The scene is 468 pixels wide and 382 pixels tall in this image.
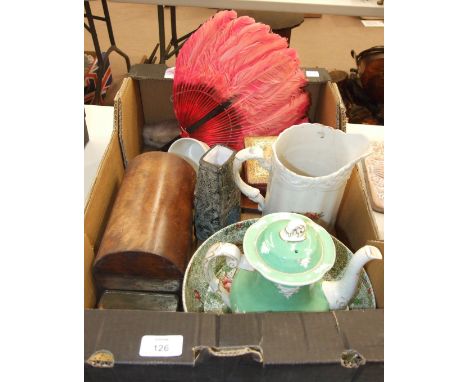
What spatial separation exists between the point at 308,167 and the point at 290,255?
0.33 meters

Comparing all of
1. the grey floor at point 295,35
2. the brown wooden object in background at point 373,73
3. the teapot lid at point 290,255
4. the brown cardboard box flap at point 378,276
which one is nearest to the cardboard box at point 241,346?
the teapot lid at point 290,255

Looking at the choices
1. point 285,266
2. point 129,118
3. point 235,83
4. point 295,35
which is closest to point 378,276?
point 285,266

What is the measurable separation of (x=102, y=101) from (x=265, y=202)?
1437mm

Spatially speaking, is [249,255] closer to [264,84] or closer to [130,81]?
[264,84]

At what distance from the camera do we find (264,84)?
98 centimetres

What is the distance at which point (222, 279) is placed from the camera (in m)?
0.76

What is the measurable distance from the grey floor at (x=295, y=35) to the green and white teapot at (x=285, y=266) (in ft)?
7.93

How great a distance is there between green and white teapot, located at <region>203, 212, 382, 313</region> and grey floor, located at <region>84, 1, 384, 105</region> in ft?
7.93

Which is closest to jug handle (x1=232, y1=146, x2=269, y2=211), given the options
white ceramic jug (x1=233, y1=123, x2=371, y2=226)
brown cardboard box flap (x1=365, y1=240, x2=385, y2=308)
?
white ceramic jug (x1=233, y1=123, x2=371, y2=226)

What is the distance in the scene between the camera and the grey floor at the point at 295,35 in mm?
2955

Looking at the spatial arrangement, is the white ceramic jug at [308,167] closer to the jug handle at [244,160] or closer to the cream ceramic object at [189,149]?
the jug handle at [244,160]

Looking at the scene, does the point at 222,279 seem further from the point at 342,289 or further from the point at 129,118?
the point at 129,118

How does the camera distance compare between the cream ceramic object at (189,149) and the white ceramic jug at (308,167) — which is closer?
the white ceramic jug at (308,167)
